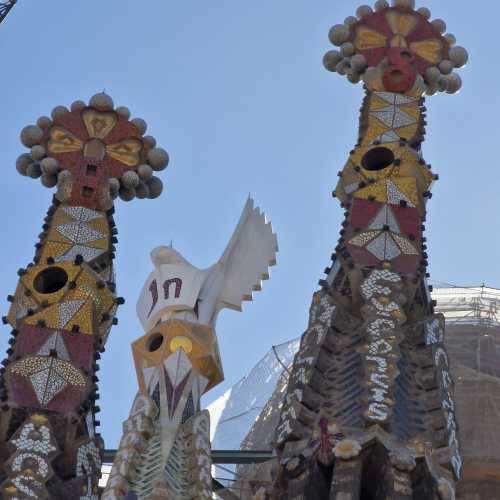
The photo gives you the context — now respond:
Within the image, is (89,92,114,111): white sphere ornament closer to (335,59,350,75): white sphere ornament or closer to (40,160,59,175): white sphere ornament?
(40,160,59,175): white sphere ornament

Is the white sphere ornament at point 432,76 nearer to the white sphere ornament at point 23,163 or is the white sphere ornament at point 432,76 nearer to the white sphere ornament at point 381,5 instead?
the white sphere ornament at point 381,5

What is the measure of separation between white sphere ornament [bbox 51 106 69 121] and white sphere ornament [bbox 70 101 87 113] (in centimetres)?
7

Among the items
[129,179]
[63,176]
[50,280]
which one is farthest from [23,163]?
[50,280]

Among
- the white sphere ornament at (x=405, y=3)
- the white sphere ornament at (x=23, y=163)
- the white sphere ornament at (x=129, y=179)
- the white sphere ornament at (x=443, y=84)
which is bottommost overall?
the white sphere ornament at (x=129, y=179)

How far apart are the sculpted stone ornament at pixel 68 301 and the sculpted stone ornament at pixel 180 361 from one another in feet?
1.52

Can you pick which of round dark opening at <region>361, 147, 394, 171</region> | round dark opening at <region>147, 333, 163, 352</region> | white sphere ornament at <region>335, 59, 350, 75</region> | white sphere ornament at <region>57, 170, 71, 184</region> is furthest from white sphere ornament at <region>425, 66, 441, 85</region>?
round dark opening at <region>147, 333, 163, 352</region>

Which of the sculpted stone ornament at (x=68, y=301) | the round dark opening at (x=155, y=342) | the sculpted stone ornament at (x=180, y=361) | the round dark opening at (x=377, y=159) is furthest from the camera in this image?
the round dark opening at (x=377, y=159)

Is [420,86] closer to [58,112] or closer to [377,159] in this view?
[377,159]

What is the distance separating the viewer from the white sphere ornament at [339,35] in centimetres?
2280

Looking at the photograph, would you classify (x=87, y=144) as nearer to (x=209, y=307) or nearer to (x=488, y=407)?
(x=209, y=307)

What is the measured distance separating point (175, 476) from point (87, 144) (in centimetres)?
520

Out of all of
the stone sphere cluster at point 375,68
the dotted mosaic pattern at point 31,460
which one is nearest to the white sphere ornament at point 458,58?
the stone sphere cluster at point 375,68

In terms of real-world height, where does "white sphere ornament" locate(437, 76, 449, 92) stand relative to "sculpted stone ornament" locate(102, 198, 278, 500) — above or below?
above

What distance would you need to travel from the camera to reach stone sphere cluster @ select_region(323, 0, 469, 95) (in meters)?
22.2
